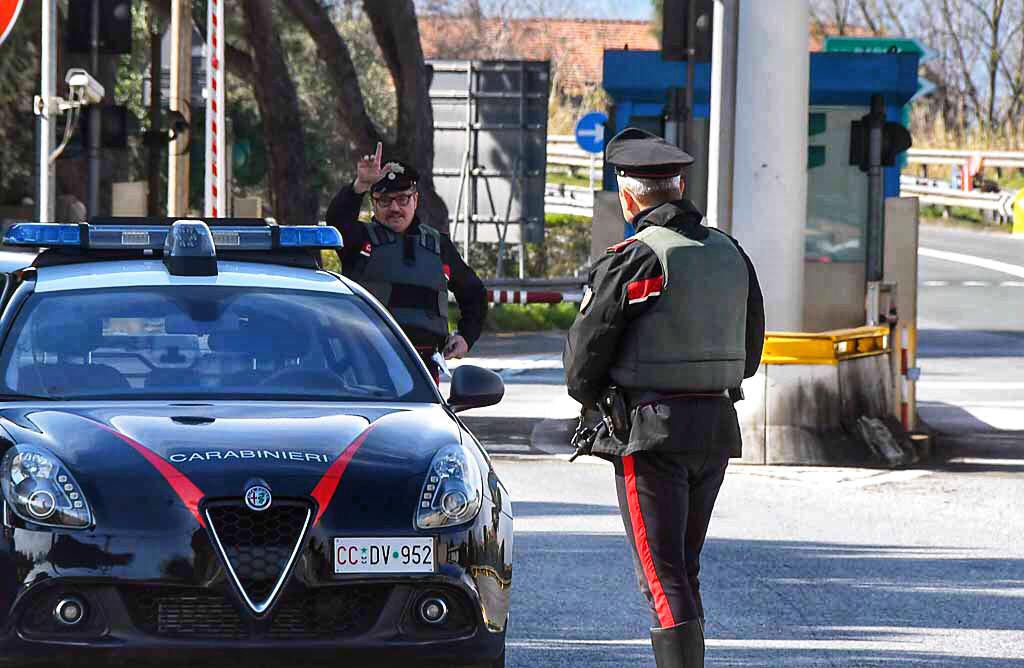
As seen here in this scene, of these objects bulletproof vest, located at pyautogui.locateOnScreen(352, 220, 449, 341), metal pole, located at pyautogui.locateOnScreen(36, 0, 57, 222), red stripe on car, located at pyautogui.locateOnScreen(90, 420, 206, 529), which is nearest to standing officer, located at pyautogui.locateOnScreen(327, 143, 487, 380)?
bulletproof vest, located at pyautogui.locateOnScreen(352, 220, 449, 341)

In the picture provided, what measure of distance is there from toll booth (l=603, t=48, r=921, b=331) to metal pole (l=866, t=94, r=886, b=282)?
0.17 meters

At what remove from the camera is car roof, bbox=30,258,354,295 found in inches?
261

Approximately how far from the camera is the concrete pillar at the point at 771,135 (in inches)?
502

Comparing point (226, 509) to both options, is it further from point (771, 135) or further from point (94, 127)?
point (94, 127)

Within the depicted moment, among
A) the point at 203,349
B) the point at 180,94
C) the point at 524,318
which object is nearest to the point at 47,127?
the point at 180,94

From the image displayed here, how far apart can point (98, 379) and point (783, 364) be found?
23.5 ft

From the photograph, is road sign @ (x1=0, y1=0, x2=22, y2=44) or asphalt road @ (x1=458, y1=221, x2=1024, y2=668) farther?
road sign @ (x1=0, y1=0, x2=22, y2=44)

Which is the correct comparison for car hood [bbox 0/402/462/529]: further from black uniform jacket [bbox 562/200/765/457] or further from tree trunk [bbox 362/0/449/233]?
tree trunk [bbox 362/0/449/233]

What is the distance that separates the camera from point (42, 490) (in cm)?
527

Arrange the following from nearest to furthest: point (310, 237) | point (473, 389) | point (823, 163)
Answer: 1. point (473, 389)
2. point (310, 237)
3. point (823, 163)

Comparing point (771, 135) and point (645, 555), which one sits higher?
point (771, 135)

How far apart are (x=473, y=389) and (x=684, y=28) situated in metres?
8.16

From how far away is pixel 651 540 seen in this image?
5.71 meters

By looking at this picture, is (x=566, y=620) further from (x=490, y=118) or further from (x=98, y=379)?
(x=490, y=118)
